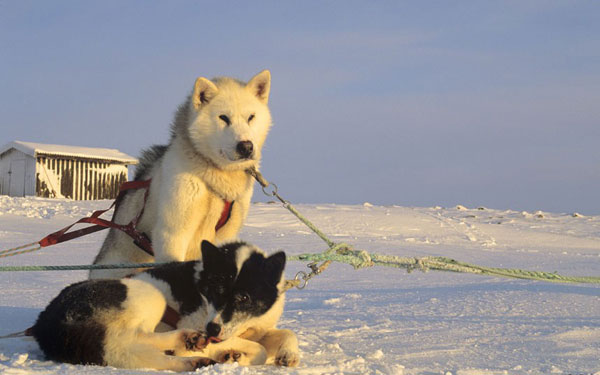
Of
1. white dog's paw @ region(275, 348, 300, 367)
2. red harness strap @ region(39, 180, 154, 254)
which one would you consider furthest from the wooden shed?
white dog's paw @ region(275, 348, 300, 367)

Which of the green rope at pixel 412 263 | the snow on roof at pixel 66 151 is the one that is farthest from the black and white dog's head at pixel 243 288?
the snow on roof at pixel 66 151

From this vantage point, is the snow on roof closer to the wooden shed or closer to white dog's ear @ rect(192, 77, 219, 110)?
the wooden shed

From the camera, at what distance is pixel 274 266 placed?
2.99 meters

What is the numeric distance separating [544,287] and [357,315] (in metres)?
2.30

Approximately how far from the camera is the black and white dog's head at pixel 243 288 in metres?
2.81

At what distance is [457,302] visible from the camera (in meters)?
5.10

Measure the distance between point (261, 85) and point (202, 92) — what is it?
0.47 meters

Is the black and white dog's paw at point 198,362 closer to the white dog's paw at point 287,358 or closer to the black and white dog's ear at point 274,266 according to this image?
the white dog's paw at point 287,358

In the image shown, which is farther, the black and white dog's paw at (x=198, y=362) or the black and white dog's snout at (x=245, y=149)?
the black and white dog's snout at (x=245, y=149)

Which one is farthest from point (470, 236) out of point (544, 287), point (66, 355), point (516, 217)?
point (66, 355)

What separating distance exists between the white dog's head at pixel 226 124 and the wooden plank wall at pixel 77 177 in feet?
70.7

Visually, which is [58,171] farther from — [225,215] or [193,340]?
[193,340]

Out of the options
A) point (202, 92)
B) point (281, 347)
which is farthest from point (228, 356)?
point (202, 92)

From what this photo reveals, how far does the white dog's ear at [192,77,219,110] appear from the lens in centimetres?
377
